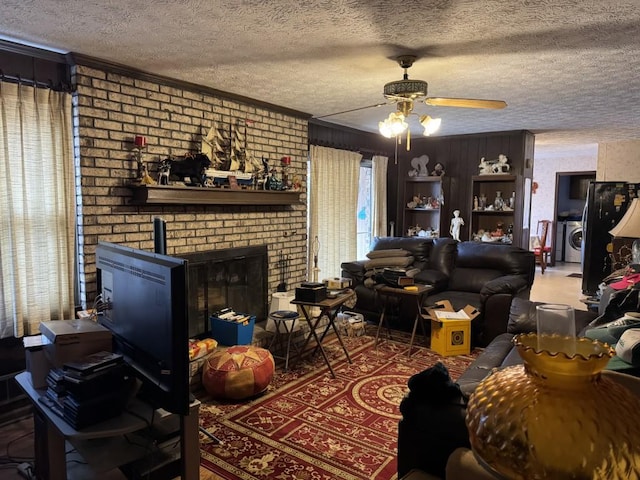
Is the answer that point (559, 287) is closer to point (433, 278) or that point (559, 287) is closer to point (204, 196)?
point (433, 278)

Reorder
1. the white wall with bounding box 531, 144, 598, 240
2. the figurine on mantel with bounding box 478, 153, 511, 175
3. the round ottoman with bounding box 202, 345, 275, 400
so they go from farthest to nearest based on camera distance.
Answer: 1. the white wall with bounding box 531, 144, 598, 240
2. the figurine on mantel with bounding box 478, 153, 511, 175
3. the round ottoman with bounding box 202, 345, 275, 400

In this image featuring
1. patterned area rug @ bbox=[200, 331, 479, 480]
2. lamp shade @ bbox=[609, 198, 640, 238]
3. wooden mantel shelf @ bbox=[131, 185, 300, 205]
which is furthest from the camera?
lamp shade @ bbox=[609, 198, 640, 238]

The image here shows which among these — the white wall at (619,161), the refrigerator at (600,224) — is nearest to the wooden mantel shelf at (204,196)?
the refrigerator at (600,224)

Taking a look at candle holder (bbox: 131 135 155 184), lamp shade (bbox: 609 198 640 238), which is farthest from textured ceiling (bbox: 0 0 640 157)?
lamp shade (bbox: 609 198 640 238)

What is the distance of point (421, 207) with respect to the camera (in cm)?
670

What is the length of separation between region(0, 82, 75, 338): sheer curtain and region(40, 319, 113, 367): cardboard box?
1.05 metres

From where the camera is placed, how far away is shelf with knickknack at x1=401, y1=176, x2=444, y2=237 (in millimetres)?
6609

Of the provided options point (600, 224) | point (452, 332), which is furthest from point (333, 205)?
point (600, 224)

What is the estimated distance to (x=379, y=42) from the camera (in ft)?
8.84

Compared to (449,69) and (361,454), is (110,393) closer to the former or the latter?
(361,454)

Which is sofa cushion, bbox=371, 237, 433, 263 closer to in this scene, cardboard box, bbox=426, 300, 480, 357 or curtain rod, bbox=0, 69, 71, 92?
cardboard box, bbox=426, 300, 480, 357

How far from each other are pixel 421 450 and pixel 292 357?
2352 millimetres

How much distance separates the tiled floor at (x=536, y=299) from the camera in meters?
2.51

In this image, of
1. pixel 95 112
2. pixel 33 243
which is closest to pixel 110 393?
pixel 33 243
